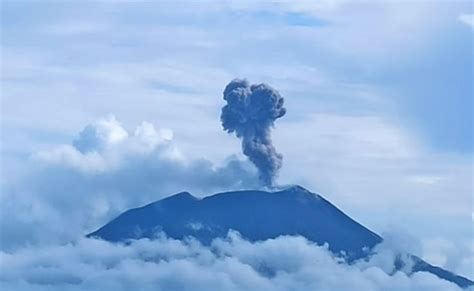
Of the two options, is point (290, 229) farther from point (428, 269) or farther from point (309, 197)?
point (428, 269)

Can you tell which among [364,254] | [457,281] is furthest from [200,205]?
[457,281]

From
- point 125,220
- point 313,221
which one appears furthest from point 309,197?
point 125,220

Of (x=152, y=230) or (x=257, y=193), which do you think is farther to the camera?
(x=152, y=230)

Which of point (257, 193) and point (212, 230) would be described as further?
point (212, 230)

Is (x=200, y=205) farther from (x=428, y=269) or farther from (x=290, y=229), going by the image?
(x=428, y=269)

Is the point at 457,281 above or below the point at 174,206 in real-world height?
below

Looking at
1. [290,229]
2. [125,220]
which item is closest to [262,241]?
[290,229]
